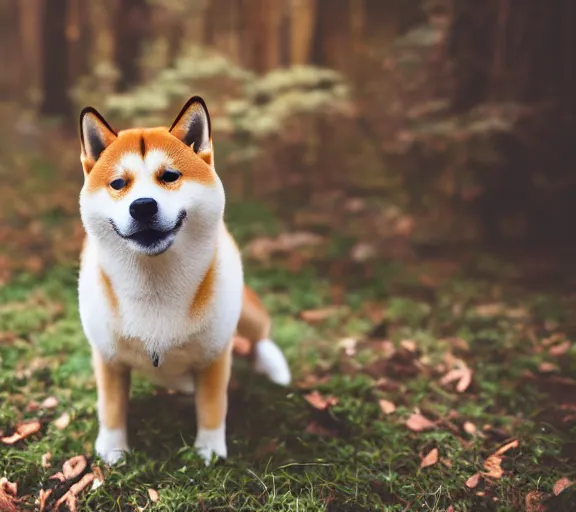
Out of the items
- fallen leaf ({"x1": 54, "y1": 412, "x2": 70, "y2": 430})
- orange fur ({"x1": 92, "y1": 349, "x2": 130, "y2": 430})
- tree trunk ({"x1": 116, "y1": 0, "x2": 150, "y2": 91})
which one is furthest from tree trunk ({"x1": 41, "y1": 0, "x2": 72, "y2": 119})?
orange fur ({"x1": 92, "y1": 349, "x2": 130, "y2": 430})

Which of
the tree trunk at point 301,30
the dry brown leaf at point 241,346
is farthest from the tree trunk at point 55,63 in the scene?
the dry brown leaf at point 241,346

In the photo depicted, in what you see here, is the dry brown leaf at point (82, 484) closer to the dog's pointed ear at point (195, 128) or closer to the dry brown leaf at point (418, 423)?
the dog's pointed ear at point (195, 128)

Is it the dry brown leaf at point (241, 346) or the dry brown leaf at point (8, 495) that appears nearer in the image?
the dry brown leaf at point (8, 495)

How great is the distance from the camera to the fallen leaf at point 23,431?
6.23 ft

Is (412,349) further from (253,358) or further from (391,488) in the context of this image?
(391,488)

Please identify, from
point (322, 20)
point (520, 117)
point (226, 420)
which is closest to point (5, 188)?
point (322, 20)

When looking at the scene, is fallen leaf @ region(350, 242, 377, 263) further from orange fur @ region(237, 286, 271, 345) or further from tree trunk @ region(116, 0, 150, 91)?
tree trunk @ region(116, 0, 150, 91)

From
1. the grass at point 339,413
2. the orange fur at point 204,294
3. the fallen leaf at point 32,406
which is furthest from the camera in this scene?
the fallen leaf at point 32,406

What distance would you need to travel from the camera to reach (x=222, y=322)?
1714 millimetres

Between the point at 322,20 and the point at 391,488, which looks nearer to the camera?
the point at 391,488

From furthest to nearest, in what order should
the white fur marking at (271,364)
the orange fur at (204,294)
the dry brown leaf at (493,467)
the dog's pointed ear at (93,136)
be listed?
1. the white fur marking at (271,364)
2. the dry brown leaf at (493,467)
3. the orange fur at (204,294)
4. the dog's pointed ear at (93,136)

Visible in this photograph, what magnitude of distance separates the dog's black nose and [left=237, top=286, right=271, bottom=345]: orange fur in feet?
2.47

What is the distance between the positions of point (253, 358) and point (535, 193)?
2.29 m

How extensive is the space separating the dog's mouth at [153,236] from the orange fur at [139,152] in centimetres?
9
